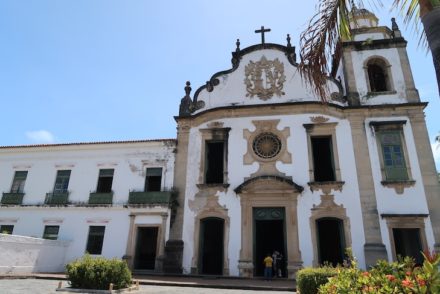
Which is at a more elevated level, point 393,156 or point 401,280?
point 393,156

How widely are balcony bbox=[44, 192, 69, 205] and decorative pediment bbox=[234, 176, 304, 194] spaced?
976 centimetres

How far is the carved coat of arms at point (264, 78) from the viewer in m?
18.2

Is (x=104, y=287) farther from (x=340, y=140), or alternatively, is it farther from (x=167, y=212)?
(x=340, y=140)

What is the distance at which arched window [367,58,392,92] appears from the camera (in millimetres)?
18266

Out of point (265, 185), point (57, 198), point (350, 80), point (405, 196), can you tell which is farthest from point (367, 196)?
point (57, 198)

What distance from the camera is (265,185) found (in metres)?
16.4

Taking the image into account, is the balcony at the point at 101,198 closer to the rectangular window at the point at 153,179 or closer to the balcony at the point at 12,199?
the rectangular window at the point at 153,179

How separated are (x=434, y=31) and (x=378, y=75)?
15.6 meters

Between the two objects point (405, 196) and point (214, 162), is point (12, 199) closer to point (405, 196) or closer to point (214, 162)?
point (214, 162)

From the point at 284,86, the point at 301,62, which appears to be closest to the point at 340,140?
the point at 284,86

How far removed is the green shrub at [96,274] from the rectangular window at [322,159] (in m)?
10.8

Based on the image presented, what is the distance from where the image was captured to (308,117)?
17375 millimetres

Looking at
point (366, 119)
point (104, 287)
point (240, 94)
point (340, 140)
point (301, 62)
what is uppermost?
point (240, 94)

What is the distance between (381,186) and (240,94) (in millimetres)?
8564
